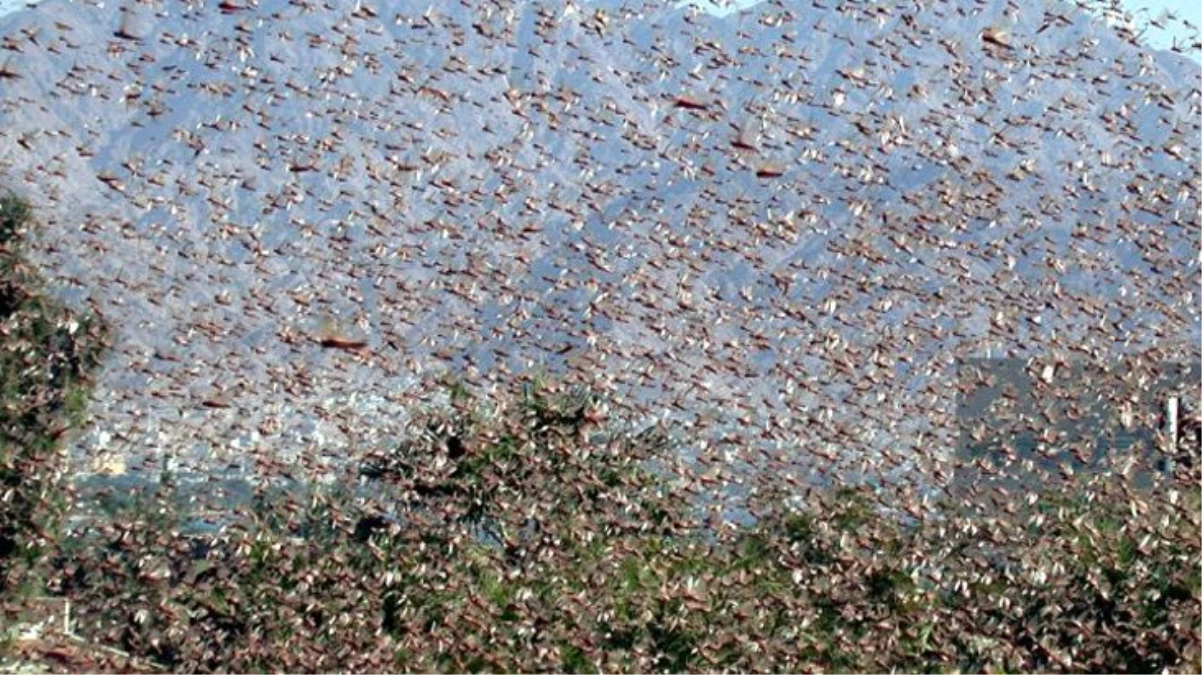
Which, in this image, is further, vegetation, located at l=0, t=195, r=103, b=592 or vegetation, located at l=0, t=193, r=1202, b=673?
vegetation, located at l=0, t=195, r=103, b=592

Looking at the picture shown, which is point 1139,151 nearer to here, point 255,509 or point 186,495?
point 255,509

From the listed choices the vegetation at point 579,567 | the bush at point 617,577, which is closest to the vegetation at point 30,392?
the vegetation at point 579,567

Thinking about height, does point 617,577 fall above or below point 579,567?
above

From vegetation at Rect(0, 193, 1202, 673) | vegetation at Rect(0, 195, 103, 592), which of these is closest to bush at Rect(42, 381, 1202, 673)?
vegetation at Rect(0, 193, 1202, 673)

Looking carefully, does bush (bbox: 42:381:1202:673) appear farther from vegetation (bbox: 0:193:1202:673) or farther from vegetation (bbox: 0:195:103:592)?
vegetation (bbox: 0:195:103:592)

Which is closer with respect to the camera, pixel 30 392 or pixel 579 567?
pixel 579 567

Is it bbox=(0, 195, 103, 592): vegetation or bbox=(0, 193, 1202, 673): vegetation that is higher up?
bbox=(0, 193, 1202, 673): vegetation

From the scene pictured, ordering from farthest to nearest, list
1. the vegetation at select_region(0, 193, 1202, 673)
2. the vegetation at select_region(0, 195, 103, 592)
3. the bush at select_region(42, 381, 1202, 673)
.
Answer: the vegetation at select_region(0, 195, 103, 592) < the vegetation at select_region(0, 193, 1202, 673) < the bush at select_region(42, 381, 1202, 673)

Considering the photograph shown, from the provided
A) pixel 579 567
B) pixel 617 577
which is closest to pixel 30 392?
pixel 579 567

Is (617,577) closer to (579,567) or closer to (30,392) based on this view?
(579,567)
